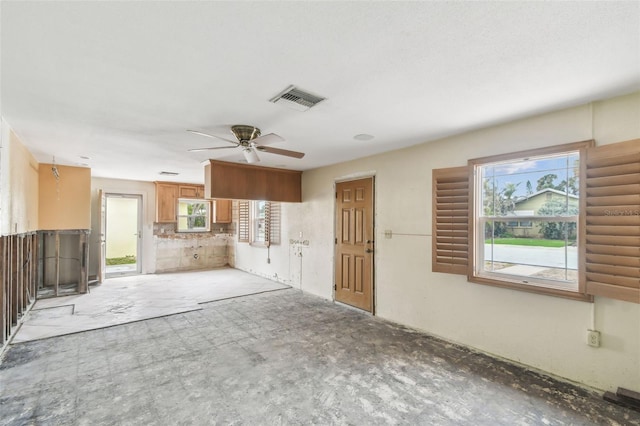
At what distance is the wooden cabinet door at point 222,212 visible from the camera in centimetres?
819

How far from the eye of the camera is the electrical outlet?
237 cm

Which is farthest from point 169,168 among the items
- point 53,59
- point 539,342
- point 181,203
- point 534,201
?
point 539,342

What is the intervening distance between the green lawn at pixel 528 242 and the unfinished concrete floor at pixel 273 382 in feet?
3.97

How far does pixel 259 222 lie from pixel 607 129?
6.50 meters

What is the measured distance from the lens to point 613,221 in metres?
2.23

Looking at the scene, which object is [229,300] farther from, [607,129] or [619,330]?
[607,129]

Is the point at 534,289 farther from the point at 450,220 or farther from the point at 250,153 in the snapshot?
the point at 250,153

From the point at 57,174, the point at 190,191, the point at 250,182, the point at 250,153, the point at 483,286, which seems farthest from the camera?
the point at 190,191

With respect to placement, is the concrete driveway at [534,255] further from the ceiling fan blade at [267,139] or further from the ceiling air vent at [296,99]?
the ceiling fan blade at [267,139]

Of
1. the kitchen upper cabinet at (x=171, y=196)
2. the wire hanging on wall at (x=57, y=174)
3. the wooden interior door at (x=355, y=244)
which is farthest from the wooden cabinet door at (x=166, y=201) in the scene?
the wooden interior door at (x=355, y=244)

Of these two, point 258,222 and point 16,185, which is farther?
point 258,222

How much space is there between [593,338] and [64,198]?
7.72m

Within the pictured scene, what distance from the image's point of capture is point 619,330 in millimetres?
2283

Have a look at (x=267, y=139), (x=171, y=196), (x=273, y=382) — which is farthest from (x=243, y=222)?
(x=273, y=382)
